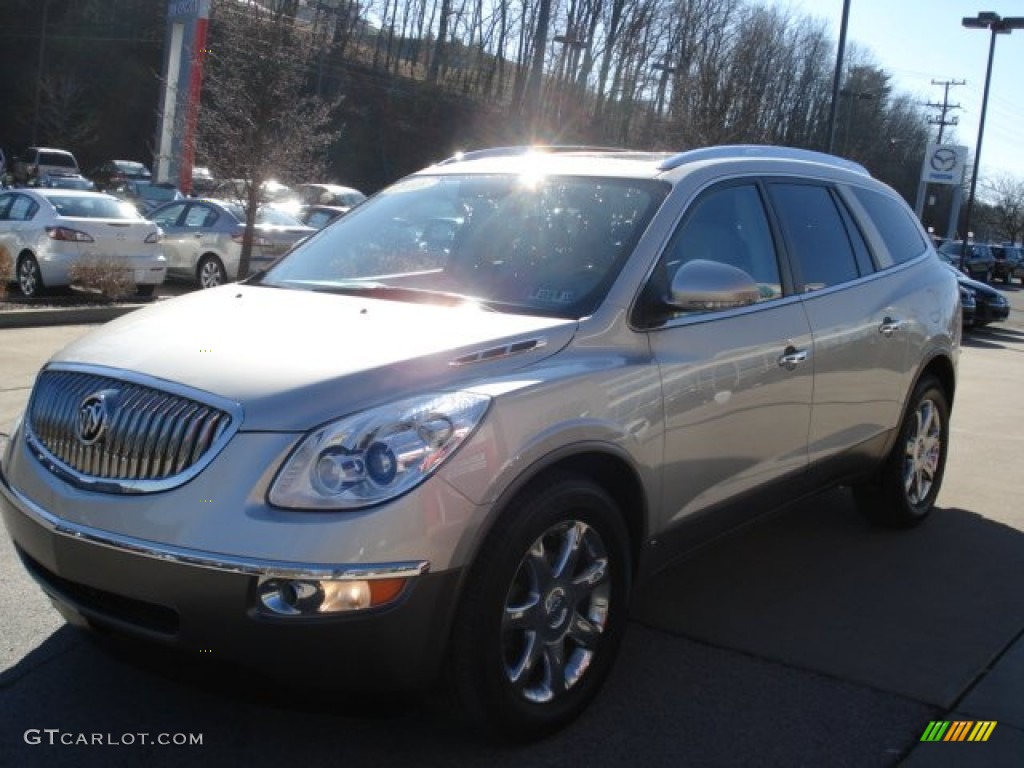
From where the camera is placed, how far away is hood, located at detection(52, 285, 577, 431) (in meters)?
2.81

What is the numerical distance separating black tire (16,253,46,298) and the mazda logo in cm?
Answer: 3197

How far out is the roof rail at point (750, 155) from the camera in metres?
4.16

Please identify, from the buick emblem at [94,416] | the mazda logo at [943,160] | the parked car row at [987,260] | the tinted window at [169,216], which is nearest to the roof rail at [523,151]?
the buick emblem at [94,416]

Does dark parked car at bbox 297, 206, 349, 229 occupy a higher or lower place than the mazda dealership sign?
lower

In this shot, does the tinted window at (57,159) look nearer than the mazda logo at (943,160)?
No

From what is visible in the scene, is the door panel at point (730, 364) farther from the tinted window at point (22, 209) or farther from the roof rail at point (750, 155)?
the tinted window at point (22, 209)

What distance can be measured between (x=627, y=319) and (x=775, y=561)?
6.98 ft

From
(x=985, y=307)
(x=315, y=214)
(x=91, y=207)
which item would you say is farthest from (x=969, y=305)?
(x=91, y=207)

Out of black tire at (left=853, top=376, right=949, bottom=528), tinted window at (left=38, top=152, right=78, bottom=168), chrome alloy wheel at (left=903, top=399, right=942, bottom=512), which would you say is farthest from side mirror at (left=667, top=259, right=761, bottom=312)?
tinted window at (left=38, top=152, right=78, bottom=168)

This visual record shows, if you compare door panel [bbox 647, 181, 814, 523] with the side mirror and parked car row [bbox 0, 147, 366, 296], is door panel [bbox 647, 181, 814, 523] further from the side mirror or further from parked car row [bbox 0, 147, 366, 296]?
parked car row [bbox 0, 147, 366, 296]

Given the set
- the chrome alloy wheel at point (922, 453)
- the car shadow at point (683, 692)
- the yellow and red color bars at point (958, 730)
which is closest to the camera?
the car shadow at point (683, 692)

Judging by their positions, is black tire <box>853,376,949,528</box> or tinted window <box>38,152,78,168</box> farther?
tinted window <box>38,152,78,168</box>

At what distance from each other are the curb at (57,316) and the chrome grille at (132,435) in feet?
30.3

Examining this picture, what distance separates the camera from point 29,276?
552 inches
